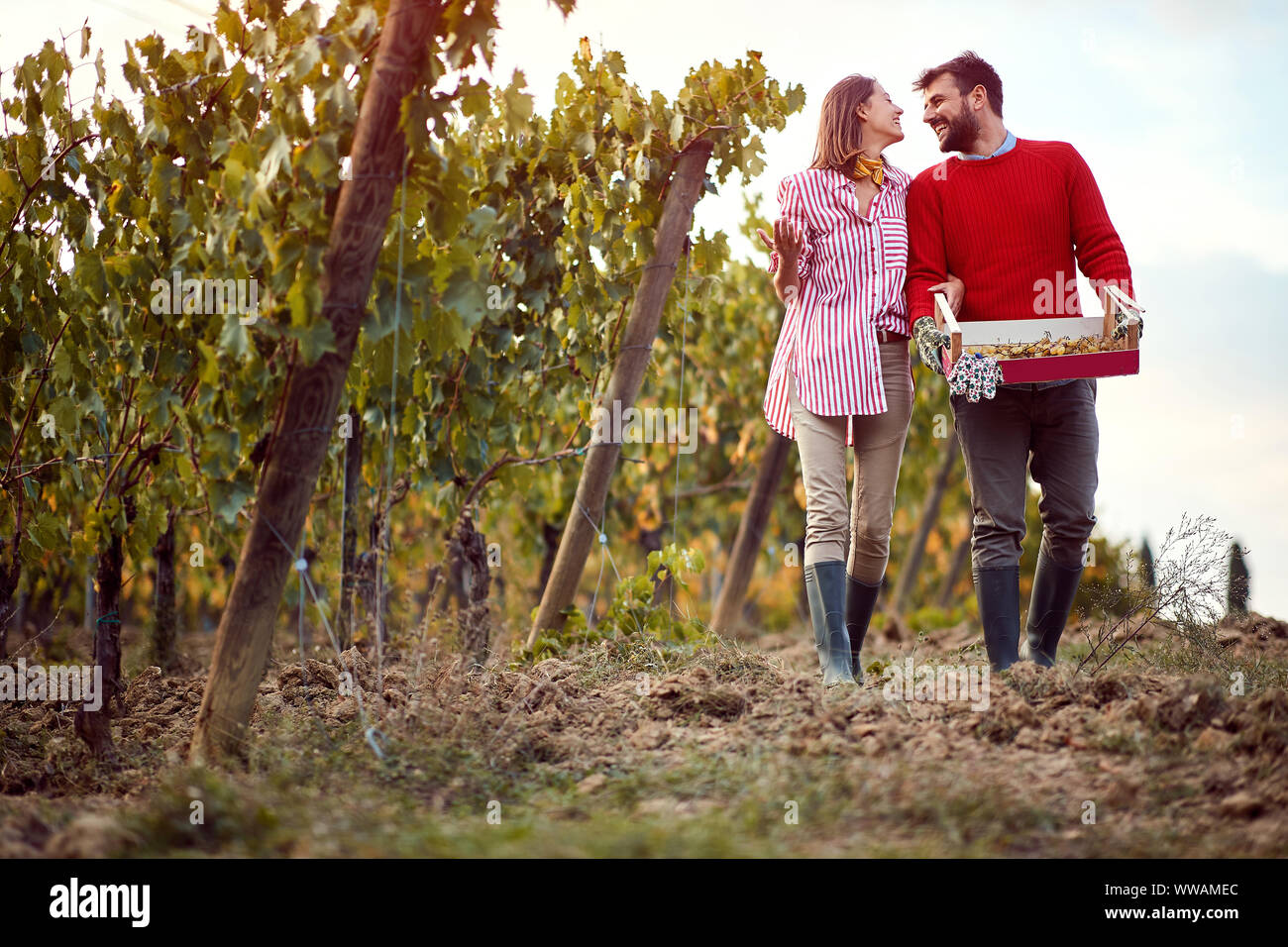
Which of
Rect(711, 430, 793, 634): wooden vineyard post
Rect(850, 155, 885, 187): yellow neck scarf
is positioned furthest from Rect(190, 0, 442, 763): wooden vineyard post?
Rect(711, 430, 793, 634): wooden vineyard post

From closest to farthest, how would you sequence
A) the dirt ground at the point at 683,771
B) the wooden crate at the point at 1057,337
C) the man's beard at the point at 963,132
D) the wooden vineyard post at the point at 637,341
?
the dirt ground at the point at 683,771 → the wooden crate at the point at 1057,337 → the man's beard at the point at 963,132 → the wooden vineyard post at the point at 637,341

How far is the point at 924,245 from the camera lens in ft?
11.3

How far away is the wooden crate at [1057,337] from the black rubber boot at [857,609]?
767 millimetres

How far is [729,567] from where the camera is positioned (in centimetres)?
789

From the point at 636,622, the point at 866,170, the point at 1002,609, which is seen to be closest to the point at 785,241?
the point at 866,170

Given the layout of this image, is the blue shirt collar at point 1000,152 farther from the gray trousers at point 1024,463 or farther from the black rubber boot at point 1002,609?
the black rubber boot at point 1002,609

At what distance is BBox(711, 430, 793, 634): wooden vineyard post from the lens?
7652 mm

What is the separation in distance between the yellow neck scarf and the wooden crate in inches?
19.5

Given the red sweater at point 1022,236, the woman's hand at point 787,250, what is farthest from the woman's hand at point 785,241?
the red sweater at point 1022,236

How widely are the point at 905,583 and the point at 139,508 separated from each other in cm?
800

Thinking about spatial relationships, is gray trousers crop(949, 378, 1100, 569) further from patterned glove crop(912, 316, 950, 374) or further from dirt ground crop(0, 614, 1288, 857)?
dirt ground crop(0, 614, 1288, 857)

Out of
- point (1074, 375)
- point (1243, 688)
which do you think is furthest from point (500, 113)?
point (1243, 688)

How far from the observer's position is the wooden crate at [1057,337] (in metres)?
3.13
